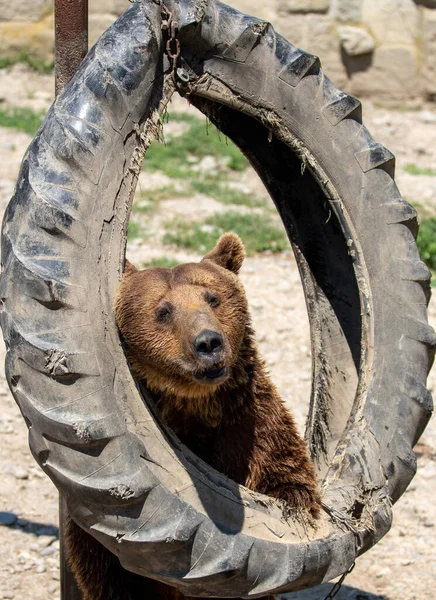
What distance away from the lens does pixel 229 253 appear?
4.46 meters

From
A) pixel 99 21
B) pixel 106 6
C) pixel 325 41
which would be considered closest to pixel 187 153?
pixel 99 21

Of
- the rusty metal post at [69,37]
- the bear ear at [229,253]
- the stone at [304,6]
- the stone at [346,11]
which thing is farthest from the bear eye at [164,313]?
the stone at [346,11]

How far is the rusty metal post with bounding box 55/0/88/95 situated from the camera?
421cm

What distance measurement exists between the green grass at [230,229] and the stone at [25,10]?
5096mm

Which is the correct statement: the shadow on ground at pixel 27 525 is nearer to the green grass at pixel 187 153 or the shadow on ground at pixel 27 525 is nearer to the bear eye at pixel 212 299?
the bear eye at pixel 212 299

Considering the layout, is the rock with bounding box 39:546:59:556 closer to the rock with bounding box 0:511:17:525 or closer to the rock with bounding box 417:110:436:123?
the rock with bounding box 0:511:17:525

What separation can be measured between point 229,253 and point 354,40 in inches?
378

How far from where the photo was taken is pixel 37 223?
348 centimetres

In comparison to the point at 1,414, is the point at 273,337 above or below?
above

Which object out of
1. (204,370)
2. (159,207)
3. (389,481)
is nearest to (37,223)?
A: (204,370)

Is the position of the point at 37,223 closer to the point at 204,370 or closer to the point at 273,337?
the point at 204,370

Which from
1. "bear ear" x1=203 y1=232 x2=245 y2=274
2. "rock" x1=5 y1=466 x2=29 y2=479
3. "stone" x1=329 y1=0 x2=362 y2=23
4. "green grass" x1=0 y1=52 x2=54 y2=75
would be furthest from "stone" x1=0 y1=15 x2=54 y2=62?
"bear ear" x1=203 y1=232 x2=245 y2=274

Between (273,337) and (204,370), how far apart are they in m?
4.37

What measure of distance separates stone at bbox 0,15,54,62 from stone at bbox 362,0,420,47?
15.5ft
